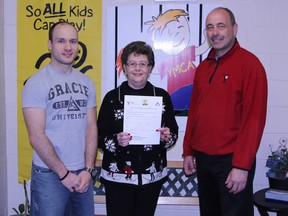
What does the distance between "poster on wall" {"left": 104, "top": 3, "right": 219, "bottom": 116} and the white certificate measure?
78 centimetres

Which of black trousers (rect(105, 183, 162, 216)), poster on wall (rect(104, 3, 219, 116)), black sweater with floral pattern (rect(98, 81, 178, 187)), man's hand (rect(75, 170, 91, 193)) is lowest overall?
black trousers (rect(105, 183, 162, 216))

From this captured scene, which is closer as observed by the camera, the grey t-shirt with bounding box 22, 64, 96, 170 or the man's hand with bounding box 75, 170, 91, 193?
the grey t-shirt with bounding box 22, 64, 96, 170

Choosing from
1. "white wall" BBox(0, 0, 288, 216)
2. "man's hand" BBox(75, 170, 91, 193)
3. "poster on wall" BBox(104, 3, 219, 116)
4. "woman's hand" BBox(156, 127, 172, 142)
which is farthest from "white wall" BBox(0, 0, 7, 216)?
"woman's hand" BBox(156, 127, 172, 142)

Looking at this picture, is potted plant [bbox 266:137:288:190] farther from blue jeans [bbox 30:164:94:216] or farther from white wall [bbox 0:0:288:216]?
blue jeans [bbox 30:164:94:216]

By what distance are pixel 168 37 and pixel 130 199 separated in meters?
1.31

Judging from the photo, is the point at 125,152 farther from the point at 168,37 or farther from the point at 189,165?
the point at 168,37

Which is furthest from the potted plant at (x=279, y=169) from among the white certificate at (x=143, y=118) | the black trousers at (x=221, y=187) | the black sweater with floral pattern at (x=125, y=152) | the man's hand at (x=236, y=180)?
the white certificate at (x=143, y=118)

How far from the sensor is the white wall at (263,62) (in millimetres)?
2566

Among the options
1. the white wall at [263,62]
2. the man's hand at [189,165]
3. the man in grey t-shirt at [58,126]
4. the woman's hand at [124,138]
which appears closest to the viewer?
the man in grey t-shirt at [58,126]

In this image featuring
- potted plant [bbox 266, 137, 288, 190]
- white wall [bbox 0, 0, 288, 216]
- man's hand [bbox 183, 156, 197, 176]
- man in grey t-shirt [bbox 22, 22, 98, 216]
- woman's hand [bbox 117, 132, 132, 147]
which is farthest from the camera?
white wall [bbox 0, 0, 288, 216]

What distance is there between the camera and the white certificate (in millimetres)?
1862

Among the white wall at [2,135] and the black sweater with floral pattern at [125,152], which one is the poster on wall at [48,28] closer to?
the white wall at [2,135]

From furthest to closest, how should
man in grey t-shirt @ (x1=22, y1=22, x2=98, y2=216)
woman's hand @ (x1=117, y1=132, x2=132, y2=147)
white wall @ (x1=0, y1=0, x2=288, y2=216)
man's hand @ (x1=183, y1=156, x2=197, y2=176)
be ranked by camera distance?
white wall @ (x1=0, y1=0, x2=288, y2=216)
man's hand @ (x1=183, y1=156, x2=197, y2=176)
woman's hand @ (x1=117, y1=132, x2=132, y2=147)
man in grey t-shirt @ (x1=22, y1=22, x2=98, y2=216)

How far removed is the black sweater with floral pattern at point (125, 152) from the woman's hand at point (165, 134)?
3 centimetres
